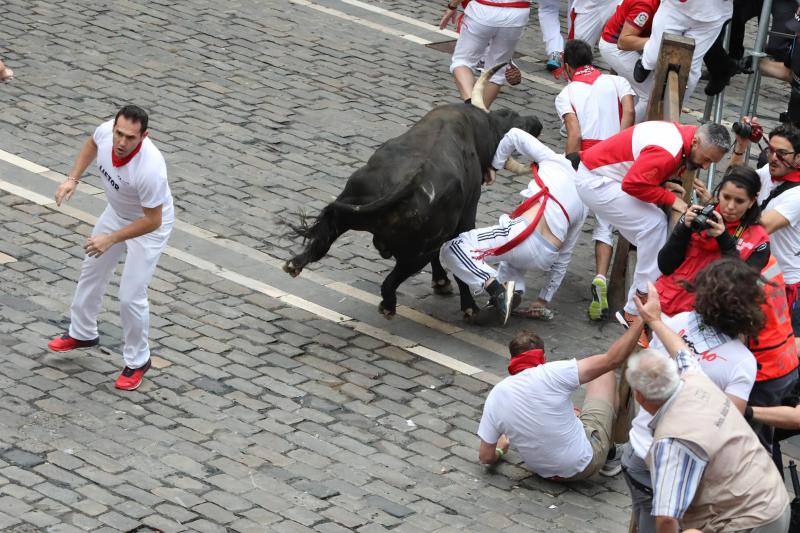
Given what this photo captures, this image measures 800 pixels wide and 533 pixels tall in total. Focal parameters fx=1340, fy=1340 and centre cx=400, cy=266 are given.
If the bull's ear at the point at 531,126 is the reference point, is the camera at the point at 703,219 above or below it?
above

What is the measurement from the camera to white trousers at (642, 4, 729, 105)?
11.4 m

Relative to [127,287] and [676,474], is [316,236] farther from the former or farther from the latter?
[676,474]

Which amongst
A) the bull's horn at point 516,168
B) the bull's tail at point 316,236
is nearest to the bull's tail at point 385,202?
the bull's tail at point 316,236

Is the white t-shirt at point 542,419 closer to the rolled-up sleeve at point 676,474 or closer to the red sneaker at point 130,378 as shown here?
the rolled-up sleeve at point 676,474

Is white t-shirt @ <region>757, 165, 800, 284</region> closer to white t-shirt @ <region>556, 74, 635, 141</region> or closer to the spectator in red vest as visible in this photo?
the spectator in red vest

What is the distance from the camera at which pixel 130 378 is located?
840 centimetres

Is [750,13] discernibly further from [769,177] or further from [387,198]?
[387,198]

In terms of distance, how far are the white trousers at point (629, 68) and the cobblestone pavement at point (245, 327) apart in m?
1.29

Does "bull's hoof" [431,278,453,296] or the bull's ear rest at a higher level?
the bull's ear

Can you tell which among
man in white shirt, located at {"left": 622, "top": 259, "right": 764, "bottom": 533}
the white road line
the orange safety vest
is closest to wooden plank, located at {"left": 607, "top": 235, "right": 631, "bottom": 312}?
the orange safety vest

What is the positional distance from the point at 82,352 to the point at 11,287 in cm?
98

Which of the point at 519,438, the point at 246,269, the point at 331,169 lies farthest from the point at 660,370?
the point at 331,169

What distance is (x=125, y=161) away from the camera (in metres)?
8.09

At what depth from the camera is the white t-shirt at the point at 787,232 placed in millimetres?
A: 8508
